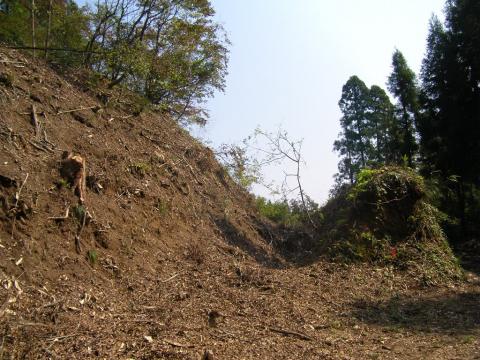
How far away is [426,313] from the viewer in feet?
22.9

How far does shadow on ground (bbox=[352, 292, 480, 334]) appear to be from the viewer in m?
6.33

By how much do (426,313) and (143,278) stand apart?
4249 millimetres

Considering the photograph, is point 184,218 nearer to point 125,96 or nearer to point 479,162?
point 125,96

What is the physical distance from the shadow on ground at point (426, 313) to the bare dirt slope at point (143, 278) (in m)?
0.04

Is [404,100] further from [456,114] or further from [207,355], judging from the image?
[207,355]

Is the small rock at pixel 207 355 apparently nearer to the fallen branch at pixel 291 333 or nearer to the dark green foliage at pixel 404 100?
the fallen branch at pixel 291 333

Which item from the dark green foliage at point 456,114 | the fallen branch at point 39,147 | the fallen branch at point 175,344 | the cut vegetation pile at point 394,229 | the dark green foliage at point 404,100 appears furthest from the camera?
the dark green foliage at point 404,100

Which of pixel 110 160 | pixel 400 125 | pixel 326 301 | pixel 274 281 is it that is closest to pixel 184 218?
pixel 110 160

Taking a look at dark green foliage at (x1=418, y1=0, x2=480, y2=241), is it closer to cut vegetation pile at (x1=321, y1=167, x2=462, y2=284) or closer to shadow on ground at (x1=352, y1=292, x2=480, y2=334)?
cut vegetation pile at (x1=321, y1=167, x2=462, y2=284)

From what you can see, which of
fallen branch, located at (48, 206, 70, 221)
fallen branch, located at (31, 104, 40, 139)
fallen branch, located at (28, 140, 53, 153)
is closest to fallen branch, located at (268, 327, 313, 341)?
fallen branch, located at (48, 206, 70, 221)

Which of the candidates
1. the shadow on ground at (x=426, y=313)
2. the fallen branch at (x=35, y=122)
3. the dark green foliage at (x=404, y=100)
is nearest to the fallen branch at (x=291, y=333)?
the shadow on ground at (x=426, y=313)

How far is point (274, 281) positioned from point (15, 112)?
482cm

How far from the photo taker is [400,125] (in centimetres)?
2273

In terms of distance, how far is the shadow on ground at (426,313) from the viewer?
6.33 metres
